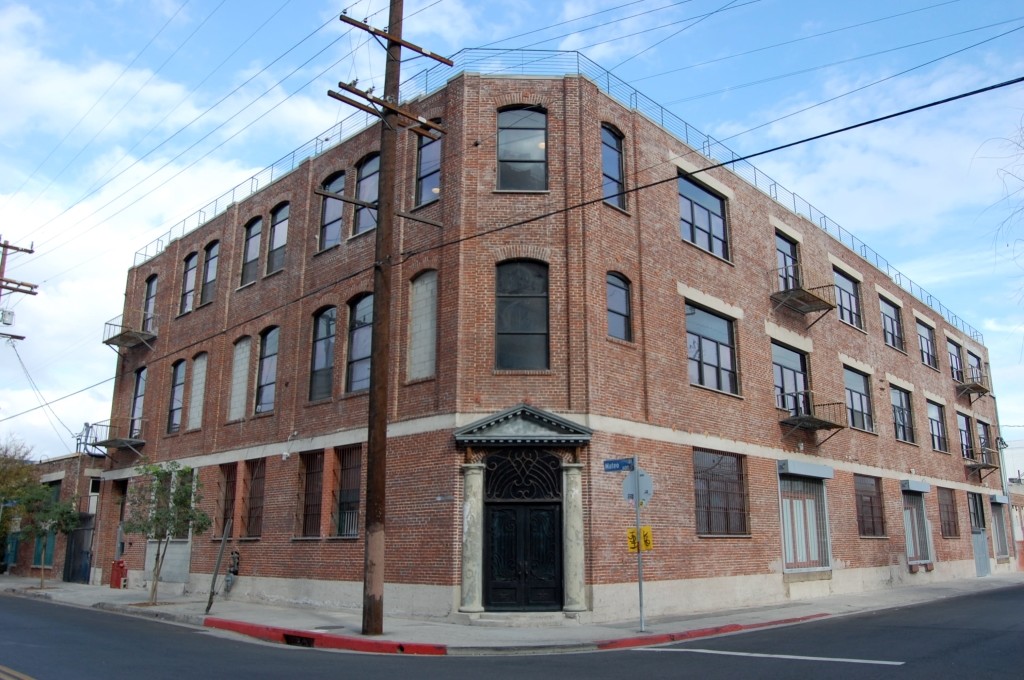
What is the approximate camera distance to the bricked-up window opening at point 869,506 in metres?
28.1

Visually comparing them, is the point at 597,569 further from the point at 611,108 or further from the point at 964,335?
the point at 964,335

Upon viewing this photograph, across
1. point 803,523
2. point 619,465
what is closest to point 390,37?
point 619,465

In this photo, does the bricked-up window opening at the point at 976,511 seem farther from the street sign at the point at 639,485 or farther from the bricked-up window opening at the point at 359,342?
the bricked-up window opening at the point at 359,342

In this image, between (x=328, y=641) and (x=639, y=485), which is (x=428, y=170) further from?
(x=328, y=641)

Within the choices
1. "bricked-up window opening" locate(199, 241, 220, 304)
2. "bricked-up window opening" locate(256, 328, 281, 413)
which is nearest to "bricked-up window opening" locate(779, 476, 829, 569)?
"bricked-up window opening" locate(256, 328, 281, 413)

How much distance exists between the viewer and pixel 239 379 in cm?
2611

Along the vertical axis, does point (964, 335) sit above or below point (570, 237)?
above

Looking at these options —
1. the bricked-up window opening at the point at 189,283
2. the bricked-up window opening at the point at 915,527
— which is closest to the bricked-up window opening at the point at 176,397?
the bricked-up window opening at the point at 189,283

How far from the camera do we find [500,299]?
18.6m

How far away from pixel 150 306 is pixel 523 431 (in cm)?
2156

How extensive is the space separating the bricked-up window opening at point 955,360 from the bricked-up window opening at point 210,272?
33562 millimetres

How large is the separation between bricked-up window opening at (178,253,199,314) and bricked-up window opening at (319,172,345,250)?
8.37 meters

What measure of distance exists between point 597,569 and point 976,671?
7698 millimetres

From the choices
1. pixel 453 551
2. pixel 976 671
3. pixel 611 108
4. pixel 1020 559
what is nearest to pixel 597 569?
pixel 453 551
